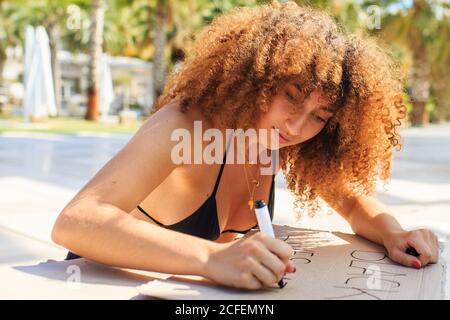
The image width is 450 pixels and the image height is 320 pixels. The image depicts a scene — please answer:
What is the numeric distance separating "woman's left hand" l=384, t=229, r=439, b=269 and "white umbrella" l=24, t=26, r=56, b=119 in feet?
40.1

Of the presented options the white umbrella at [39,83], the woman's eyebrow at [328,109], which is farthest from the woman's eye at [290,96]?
the white umbrella at [39,83]

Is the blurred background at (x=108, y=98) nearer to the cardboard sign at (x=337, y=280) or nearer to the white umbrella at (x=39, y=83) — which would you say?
the white umbrella at (x=39, y=83)

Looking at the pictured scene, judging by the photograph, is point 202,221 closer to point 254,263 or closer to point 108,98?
point 254,263

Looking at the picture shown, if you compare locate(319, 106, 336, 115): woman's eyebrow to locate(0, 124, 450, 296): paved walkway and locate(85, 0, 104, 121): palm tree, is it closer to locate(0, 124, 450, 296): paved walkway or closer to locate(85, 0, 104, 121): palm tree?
locate(0, 124, 450, 296): paved walkway

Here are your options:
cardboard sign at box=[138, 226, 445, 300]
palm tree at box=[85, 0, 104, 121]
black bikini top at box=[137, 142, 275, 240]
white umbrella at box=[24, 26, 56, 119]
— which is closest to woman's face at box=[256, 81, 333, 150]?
black bikini top at box=[137, 142, 275, 240]

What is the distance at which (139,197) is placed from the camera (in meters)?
1.29

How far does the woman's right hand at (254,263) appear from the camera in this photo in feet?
3.66

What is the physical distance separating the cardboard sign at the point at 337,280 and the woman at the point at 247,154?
0.03 meters

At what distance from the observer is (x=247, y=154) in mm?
1731

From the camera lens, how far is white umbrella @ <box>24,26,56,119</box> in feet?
41.7

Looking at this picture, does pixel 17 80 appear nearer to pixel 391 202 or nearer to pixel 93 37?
pixel 93 37

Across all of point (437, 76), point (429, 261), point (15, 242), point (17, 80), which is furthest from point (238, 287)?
point (17, 80)

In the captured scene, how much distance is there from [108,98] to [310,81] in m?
17.7

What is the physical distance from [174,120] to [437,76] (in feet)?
87.0
